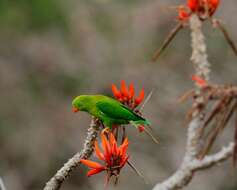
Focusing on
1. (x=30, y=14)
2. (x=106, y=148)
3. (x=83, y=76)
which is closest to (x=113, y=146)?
(x=106, y=148)

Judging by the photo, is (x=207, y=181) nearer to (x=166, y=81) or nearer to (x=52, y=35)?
(x=166, y=81)

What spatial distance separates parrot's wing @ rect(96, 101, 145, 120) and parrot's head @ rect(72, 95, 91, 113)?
0.08ft

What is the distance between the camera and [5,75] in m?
7.19

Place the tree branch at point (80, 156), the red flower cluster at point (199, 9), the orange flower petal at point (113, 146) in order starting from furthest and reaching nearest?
the red flower cluster at point (199, 9), the tree branch at point (80, 156), the orange flower petal at point (113, 146)

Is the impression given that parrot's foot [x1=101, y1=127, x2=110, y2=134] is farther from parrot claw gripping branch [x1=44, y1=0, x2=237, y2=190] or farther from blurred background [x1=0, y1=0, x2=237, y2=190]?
blurred background [x1=0, y1=0, x2=237, y2=190]

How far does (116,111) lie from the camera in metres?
1.54

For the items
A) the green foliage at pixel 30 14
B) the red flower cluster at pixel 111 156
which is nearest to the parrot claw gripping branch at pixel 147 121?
the red flower cluster at pixel 111 156

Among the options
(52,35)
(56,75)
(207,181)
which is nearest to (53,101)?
(56,75)

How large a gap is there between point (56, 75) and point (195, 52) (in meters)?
5.08

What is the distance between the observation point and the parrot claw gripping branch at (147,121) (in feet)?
4.92

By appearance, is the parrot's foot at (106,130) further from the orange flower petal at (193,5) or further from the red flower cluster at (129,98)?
the orange flower petal at (193,5)

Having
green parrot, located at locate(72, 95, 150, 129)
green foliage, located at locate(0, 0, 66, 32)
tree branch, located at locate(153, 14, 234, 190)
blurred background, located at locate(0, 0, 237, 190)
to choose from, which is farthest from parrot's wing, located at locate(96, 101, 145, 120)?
green foliage, located at locate(0, 0, 66, 32)

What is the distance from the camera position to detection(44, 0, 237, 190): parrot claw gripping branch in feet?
4.92

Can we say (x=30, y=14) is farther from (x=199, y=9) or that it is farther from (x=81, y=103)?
(x=81, y=103)
